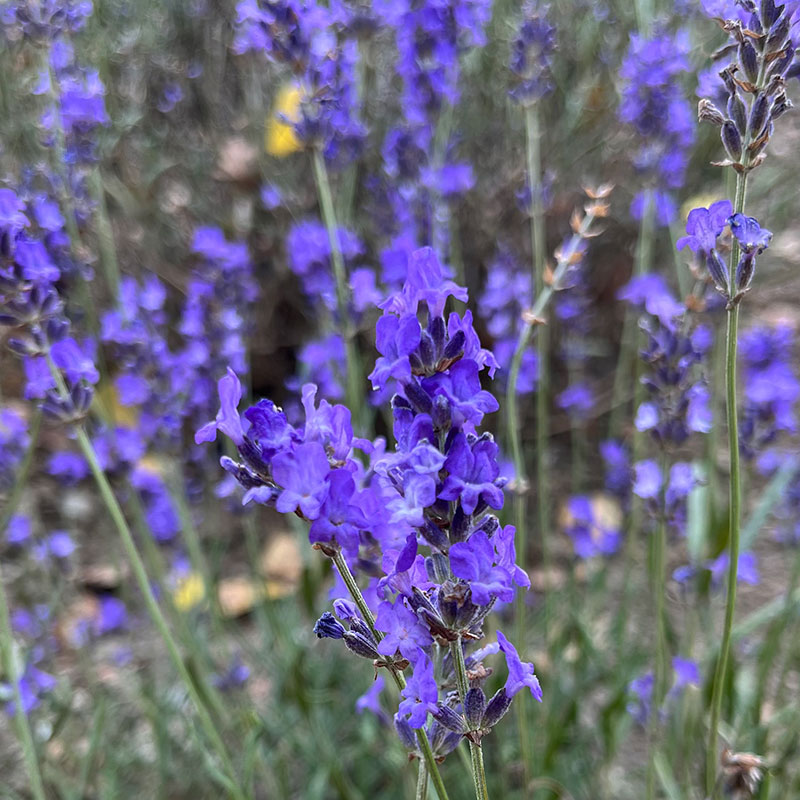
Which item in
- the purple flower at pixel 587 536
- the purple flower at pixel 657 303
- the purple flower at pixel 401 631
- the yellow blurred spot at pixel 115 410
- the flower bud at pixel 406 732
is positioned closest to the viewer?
the purple flower at pixel 401 631

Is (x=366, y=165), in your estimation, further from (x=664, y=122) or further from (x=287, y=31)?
(x=287, y=31)

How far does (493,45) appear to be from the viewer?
13.7ft

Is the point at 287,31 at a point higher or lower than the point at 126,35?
lower

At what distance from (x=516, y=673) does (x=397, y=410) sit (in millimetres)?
332

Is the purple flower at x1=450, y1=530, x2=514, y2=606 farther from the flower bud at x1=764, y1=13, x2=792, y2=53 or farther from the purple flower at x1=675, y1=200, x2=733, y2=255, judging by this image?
the flower bud at x1=764, y1=13, x2=792, y2=53

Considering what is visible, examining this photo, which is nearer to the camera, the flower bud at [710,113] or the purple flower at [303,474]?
the purple flower at [303,474]

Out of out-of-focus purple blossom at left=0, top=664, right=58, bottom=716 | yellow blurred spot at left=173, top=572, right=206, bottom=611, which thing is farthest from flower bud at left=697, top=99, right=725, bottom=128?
yellow blurred spot at left=173, top=572, right=206, bottom=611

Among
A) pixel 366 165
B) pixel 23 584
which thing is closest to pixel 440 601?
pixel 23 584

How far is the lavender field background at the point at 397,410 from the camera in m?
0.96

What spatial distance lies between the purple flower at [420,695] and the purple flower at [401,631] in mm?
15

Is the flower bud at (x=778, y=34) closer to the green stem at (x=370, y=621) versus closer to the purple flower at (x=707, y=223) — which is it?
the purple flower at (x=707, y=223)

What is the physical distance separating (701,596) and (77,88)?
7.51ft

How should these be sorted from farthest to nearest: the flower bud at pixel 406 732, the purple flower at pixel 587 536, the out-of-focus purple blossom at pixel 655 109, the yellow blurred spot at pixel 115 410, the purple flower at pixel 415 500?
1. the yellow blurred spot at pixel 115 410
2. the purple flower at pixel 587 536
3. the out-of-focus purple blossom at pixel 655 109
4. the flower bud at pixel 406 732
5. the purple flower at pixel 415 500

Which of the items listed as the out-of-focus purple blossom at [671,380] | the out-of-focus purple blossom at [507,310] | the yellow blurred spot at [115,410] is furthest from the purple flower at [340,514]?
the yellow blurred spot at [115,410]
